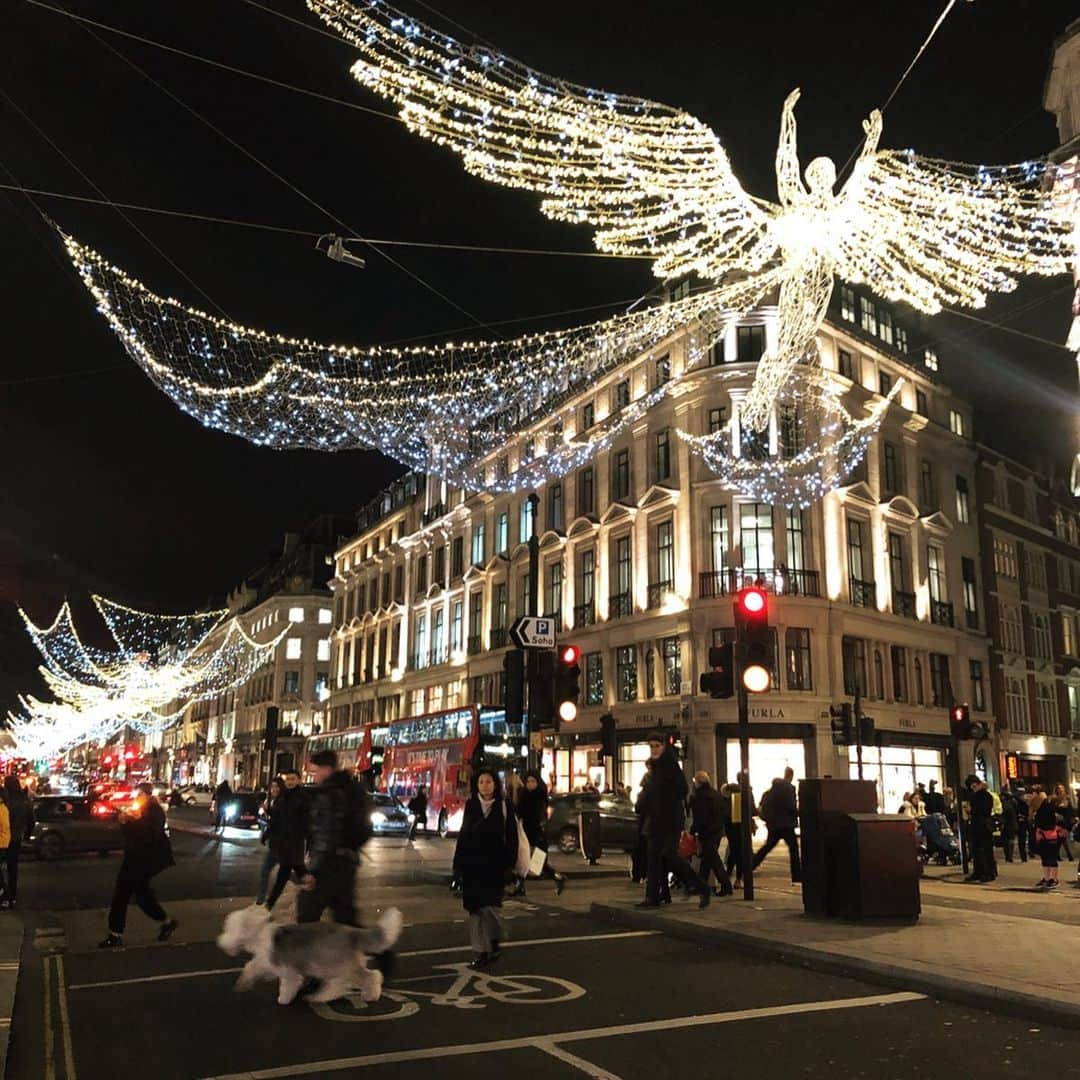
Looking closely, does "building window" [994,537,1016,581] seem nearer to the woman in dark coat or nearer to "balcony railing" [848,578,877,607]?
"balcony railing" [848,578,877,607]

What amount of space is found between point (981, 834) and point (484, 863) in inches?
465

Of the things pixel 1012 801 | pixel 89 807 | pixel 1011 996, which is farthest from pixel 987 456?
pixel 1011 996

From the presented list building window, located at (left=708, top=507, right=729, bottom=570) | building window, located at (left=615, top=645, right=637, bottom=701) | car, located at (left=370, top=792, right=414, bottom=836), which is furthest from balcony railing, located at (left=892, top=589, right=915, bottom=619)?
car, located at (left=370, top=792, right=414, bottom=836)

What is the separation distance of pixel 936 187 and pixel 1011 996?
9266 mm

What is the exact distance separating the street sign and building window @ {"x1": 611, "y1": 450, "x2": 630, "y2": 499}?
2270cm

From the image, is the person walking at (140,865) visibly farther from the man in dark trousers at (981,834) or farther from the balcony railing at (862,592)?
the balcony railing at (862,592)

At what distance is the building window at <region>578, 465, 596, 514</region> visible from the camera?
40.7 m

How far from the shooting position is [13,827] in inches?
563

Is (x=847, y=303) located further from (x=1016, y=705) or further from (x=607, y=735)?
(x=607, y=735)

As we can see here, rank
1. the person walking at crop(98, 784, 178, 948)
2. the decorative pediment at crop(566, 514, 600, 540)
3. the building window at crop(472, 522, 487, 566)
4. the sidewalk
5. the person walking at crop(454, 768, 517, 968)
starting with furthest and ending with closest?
the building window at crop(472, 522, 487, 566), the decorative pediment at crop(566, 514, 600, 540), the person walking at crop(98, 784, 178, 948), the person walking at crop(454, 768, 517, 968), the sidewalk

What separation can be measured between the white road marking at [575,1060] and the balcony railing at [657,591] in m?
29.3

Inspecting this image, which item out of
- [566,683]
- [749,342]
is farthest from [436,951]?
[749,342]

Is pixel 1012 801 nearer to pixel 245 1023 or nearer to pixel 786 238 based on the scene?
pixel 786 238

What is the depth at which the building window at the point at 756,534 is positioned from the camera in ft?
111
